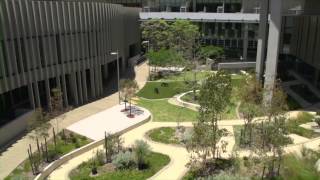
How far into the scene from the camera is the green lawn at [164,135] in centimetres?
3403

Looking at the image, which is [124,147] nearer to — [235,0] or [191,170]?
[191,170]

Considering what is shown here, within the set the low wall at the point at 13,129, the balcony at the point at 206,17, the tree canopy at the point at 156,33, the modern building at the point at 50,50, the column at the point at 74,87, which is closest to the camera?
the low wall at the point at 13,129

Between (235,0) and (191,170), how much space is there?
65.5 metres

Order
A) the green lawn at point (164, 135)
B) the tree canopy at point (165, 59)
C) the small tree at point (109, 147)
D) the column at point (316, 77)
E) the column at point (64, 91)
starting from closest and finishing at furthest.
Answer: the small tree at point (109, 147), the green lawn at point (164, 135), the column at point (64, 91), the column at point (316, 77), the tree canopy at point (165, 59)

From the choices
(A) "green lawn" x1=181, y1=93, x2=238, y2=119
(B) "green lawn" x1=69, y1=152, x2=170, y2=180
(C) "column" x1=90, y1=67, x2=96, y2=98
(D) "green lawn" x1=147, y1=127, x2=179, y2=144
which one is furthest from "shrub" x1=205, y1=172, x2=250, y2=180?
(C) "column" x1=90, y1=67, x2=96, y2=98

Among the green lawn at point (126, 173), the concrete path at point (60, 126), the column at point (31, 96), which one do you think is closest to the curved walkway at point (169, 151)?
the green lawn at point (126, 173)

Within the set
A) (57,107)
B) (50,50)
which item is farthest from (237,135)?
(50,50)

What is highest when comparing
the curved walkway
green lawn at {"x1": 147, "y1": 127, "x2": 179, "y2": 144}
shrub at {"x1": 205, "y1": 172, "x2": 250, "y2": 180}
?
shrub at {"x1": 205, "y1": 172, "x2": 250, "y2": 180}

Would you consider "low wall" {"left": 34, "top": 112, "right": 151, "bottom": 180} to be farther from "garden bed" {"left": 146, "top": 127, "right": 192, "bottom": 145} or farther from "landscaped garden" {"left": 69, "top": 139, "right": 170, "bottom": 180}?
"garden bed" {"left": 146, "top": 127, "right": 192, "bottom": 145}

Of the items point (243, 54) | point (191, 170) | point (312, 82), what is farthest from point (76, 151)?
point (243, 54)

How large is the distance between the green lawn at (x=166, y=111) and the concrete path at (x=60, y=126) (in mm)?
4737

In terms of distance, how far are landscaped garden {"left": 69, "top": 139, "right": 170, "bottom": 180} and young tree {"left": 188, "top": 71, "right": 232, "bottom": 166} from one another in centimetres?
344

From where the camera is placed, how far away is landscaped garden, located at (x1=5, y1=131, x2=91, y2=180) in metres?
27.4

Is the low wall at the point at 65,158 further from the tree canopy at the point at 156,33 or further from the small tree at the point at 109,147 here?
the tree canopy at the point at 156,33
